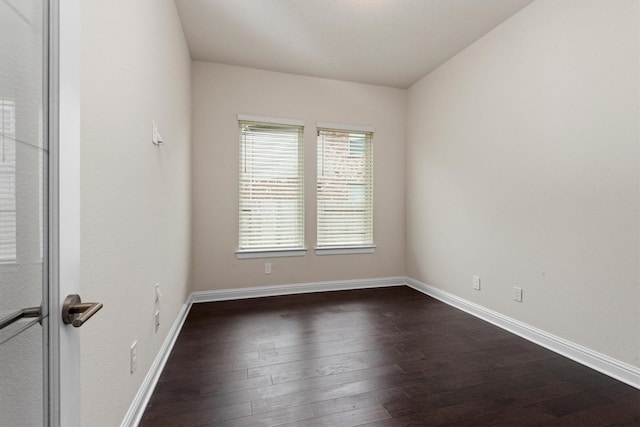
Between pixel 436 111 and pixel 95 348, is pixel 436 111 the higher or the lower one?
the higher one

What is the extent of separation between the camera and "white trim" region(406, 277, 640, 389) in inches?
71.2

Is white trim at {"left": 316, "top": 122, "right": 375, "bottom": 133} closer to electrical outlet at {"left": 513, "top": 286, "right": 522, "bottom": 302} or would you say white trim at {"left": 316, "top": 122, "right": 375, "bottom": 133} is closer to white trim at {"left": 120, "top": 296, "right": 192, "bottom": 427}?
electrical outlet at {"left": 513, "top": 286, "right": 522, "bottom": 302}

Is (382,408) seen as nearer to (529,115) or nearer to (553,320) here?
(553,320)

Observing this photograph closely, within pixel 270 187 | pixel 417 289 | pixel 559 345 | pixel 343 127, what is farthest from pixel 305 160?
pixel 559 345

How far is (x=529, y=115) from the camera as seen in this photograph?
238 cm

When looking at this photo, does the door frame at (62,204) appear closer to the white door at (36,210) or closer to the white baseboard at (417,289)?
the white door at (36,210)

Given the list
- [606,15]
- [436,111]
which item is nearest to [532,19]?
[606,15]

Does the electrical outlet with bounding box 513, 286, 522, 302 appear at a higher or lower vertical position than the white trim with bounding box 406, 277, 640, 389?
higher

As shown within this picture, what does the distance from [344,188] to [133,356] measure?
2883mm

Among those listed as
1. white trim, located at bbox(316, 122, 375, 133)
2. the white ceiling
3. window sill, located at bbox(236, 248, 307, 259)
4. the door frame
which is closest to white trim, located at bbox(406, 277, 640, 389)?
window sill, located at bbox(236, 248, 307, 259)

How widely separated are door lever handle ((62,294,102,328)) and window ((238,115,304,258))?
275 centimetres

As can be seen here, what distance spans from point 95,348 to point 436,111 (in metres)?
3.71

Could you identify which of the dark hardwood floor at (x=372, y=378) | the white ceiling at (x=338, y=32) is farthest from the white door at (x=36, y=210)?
the white ceiling at (x=338, y=32)

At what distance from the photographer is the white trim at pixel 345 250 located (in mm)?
3672
